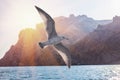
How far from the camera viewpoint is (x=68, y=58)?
17.8m

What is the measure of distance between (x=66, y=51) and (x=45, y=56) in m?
163

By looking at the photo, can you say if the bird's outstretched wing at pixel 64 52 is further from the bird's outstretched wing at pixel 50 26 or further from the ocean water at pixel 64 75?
the ocean water at pixel 64 75

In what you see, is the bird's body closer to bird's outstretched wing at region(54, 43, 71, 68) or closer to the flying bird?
the flying bird

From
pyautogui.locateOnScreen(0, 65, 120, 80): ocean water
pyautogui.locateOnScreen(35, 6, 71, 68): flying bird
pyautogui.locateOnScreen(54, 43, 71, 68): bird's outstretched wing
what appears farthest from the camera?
pyautogui.locateOnScreen(0, 65, 120, 80): ocean water

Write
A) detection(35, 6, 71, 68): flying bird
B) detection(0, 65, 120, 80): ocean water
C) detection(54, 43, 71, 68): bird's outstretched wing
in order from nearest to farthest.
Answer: detection(35, 6, 71, 68): flying bird → detection(54, 43, 71, 68): bird's outstretched wing → detection(0, 65, 120, 80): ocean water

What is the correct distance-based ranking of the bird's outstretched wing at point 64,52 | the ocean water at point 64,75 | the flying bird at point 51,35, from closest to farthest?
1. the flying bird at point 51,35
2. the bird's outstretched wing at point 64,52
3. the ocean water at point 64,75

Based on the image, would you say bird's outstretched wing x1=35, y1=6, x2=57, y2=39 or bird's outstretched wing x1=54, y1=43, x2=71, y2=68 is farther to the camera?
bird's outstretched wing x1=54, y1=43, x2=71, y2=68

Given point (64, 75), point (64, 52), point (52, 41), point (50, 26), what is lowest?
point (64, 52)

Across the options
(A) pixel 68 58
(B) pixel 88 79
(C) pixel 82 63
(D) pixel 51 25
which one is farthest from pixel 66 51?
(C) pixel 82 63

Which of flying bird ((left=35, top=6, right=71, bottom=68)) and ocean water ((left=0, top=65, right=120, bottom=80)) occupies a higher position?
ocean water ((left=0, top=65, right=120, bottom=80))

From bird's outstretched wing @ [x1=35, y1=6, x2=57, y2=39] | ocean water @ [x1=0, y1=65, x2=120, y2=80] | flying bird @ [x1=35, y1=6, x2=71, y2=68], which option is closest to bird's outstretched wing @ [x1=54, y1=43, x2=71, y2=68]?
flying bird @ [x1=35, y1=6, x2=71, y2=68]

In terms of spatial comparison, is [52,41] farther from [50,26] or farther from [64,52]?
[64,52]

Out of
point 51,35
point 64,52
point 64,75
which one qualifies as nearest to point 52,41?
point 51,35

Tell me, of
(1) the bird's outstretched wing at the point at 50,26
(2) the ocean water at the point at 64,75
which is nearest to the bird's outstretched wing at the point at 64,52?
(1) the bird's outstretched wing at the point at 50,26
